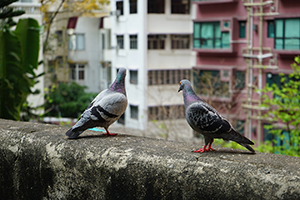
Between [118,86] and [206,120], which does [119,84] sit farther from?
[206,120]

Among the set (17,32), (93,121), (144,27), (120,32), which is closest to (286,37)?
(144,27)

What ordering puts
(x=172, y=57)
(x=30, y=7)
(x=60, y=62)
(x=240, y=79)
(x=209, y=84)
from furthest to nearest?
(x=60, y=62) → (x=172, y=57) → (x=240, y=79) → (x=30, y=7) → (x=209, y=84)

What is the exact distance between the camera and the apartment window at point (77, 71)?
22.7m

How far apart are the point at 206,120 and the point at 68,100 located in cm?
1800

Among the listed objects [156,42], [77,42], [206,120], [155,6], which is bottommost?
[206,120]

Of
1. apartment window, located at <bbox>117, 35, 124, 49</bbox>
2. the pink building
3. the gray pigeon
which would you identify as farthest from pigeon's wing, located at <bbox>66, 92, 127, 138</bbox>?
apartment window, located at <bbox>117, 35, 124, 49</bbox>

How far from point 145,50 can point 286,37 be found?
5.96m

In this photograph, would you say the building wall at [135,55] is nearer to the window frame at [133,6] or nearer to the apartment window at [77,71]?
the window frame at [133,6]

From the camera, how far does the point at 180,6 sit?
1789 centimetres

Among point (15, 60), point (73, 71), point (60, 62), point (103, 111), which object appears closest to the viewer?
point (103, 111)

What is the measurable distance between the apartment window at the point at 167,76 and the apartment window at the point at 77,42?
19.5 feet

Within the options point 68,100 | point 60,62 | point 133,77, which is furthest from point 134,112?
point 60,62

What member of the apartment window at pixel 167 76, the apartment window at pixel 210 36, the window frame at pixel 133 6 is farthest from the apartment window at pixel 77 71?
the apartment window at pixel 210 36

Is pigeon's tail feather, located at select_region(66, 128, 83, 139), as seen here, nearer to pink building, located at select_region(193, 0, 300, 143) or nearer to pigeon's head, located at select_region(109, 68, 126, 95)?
pigeon's head, located at select_region(109, 68, 126, 95)
